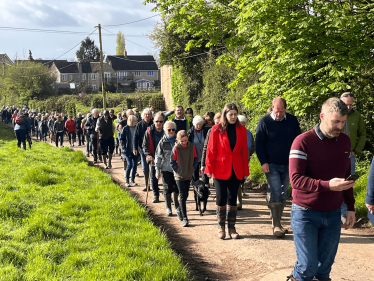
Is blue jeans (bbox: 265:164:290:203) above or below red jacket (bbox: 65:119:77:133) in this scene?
below

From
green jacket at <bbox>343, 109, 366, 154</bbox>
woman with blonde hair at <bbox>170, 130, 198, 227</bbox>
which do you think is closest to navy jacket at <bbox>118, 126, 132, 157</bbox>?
woman with blonde hair at <bbox>170, 130, 198, 227</bbox>

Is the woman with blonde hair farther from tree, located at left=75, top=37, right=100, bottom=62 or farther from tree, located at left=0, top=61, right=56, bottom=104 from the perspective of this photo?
tree, located at left=75, top=37, right=100, bottom=62

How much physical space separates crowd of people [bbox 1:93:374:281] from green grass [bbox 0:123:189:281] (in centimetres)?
120

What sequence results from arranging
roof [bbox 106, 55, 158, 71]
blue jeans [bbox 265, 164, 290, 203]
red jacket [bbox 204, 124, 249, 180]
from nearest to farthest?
red jacket [bbox 204, 124, 249, 180]
blue jeans [bbox 265, 164, 290, 203]
roof [bbox 106, 55, 158, 71]

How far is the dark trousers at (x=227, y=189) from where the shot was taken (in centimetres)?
627

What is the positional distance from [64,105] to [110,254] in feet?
164

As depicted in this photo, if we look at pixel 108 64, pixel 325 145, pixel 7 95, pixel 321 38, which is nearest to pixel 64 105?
pixel 7 95

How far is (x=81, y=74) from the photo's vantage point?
3497 inches

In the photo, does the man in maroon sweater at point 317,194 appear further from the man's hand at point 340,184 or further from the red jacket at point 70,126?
the red jacket at point 70,126

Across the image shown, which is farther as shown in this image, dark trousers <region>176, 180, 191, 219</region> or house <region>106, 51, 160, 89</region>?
house <region>106, 51, 160, 89</region>

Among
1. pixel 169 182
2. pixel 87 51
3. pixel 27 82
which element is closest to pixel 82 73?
pixel 87 51

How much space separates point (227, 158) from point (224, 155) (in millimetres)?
68

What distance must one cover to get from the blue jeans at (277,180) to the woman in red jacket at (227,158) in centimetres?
46

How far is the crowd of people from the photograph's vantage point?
3.55m
